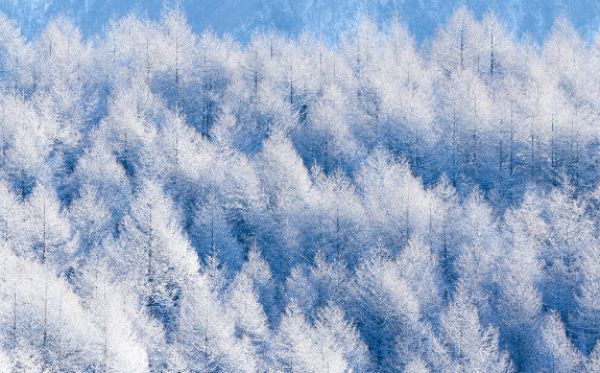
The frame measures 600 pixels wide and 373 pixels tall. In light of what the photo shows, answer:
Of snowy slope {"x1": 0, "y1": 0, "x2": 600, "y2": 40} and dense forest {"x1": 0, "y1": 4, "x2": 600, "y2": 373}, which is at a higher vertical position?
snowy slope {"x1": 0, "y1": 0, "x2": 600, "y2": 40}

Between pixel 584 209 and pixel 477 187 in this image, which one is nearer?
pixel 584 209

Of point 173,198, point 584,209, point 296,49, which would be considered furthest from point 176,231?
point 296,49

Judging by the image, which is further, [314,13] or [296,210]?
[314,13]

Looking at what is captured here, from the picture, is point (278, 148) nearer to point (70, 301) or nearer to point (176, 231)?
point (176, 231)

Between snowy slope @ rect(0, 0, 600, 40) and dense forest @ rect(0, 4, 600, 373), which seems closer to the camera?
dense forest @ rect(0, 4, 600, 373)

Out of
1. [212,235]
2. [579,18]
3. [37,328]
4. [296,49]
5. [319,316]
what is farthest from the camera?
[579,18]
